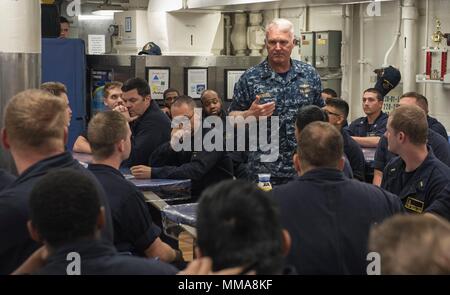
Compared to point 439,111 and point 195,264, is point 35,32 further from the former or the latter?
point 439,111

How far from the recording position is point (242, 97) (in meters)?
4.57

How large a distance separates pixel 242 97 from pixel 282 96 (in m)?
0.27

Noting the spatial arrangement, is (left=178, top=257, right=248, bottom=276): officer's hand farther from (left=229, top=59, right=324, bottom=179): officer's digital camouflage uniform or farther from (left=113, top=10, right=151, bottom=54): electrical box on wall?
(left=113, top=10, right=151, bottom=54): electrical box on wall

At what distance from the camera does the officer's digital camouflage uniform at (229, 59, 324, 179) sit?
447 centimetres

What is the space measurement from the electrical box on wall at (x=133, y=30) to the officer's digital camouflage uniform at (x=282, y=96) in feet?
17.4

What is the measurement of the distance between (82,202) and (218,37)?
322 inches

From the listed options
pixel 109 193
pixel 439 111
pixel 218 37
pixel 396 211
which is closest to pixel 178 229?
pixel 109 193

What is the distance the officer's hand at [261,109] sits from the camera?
418 centimetres

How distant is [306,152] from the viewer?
291cm

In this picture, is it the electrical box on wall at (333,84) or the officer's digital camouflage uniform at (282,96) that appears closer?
the officer's digital camouflage uniform at (282,96)
